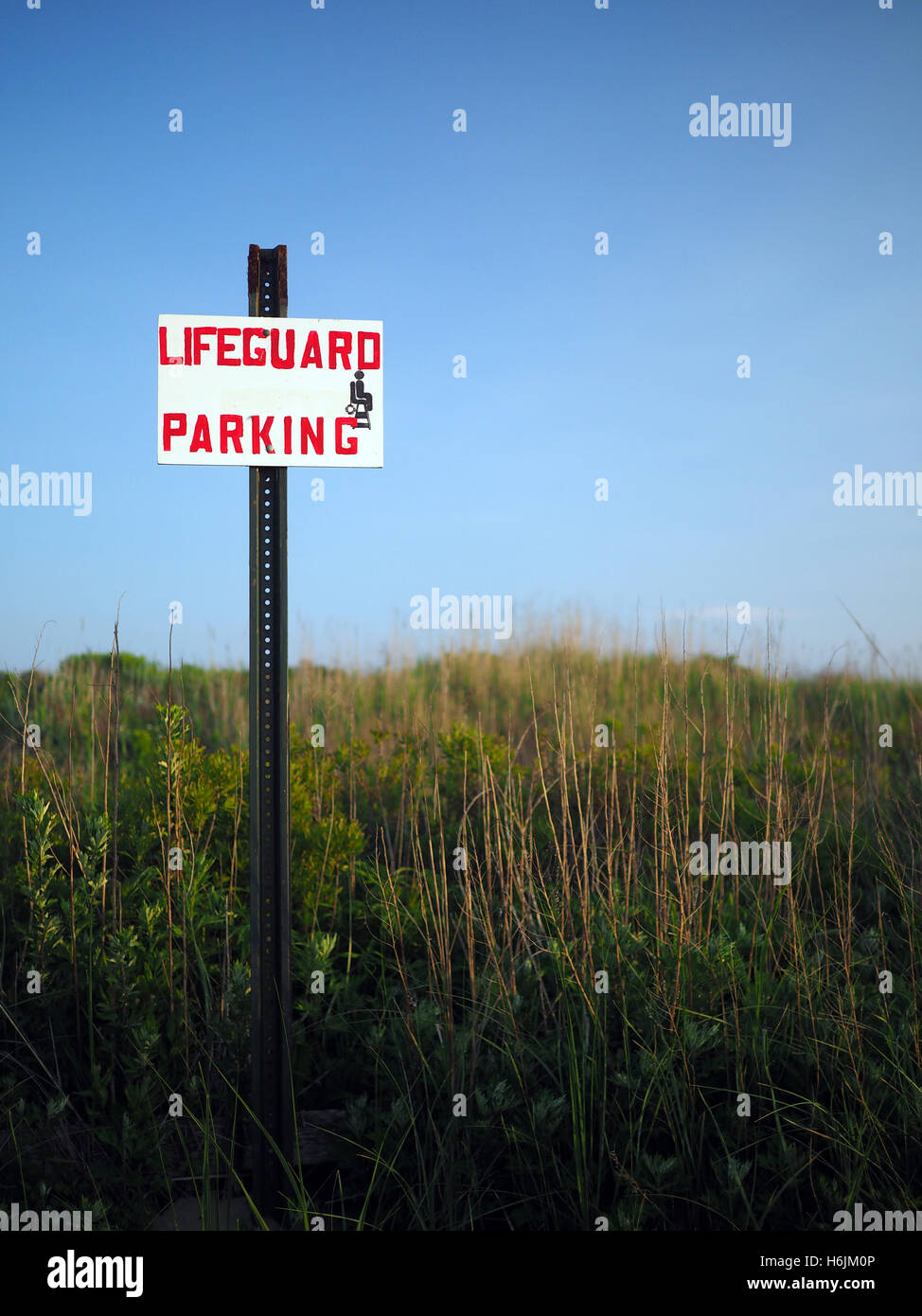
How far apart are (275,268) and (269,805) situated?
167 cm

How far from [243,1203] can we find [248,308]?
107 inches

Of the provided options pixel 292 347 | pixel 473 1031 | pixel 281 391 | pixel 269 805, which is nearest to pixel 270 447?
pixel 281 391

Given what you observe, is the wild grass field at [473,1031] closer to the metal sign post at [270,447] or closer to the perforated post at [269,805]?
the perforated post at [269,805]

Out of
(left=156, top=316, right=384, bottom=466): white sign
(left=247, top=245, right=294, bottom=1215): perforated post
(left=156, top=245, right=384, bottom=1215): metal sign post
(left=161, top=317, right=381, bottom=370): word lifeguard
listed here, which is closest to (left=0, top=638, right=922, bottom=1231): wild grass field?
(left=247, top=245, right=294, bottom=1215): perforated post

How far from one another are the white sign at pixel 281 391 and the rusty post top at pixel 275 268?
132 mm

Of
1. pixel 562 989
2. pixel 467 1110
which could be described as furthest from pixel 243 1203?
pixel 562 989

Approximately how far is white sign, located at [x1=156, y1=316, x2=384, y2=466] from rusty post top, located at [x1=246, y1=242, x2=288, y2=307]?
0.43ft

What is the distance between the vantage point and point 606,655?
7.59 metres

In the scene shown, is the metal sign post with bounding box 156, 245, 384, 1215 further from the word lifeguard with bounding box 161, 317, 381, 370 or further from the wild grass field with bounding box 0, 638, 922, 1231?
the wild grass field with bounding box 0, 638, 922, 1231

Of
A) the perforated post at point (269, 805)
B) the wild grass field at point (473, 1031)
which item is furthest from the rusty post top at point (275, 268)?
the wild grass field at point (473, 1031)

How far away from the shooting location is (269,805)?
2453 mm

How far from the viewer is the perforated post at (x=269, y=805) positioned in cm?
236

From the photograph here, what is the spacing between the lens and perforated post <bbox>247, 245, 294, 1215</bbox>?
2361 millimetres

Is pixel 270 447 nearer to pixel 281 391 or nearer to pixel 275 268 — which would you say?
pixel 281 391
